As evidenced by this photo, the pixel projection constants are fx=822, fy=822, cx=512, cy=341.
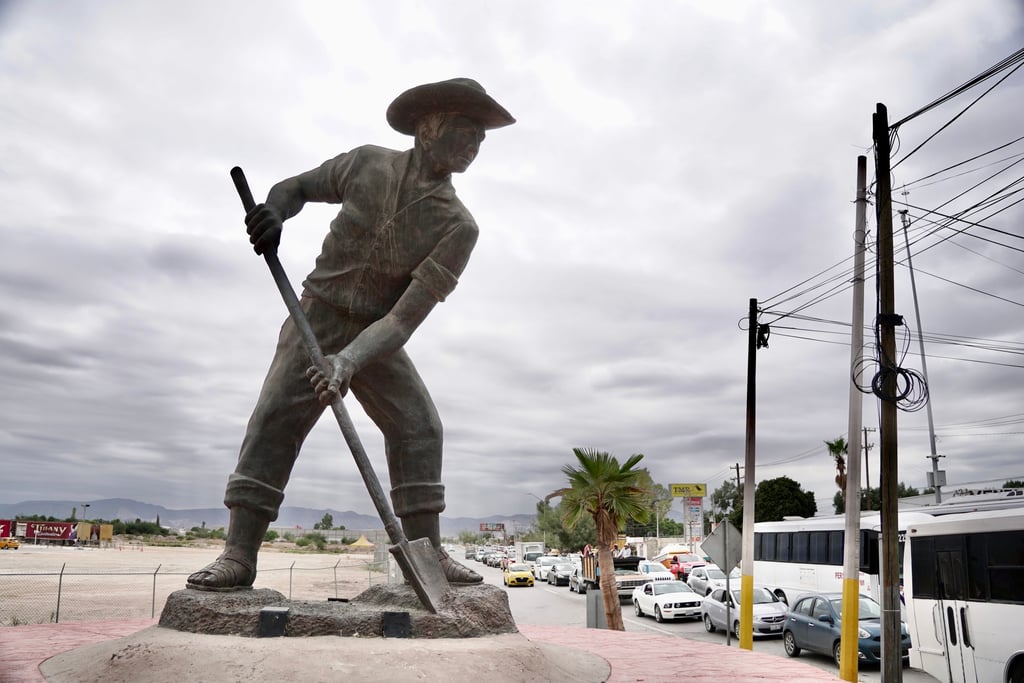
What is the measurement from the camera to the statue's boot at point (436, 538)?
15.7 feet

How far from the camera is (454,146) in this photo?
15.5 ft

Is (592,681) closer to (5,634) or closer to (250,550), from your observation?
(250,550)

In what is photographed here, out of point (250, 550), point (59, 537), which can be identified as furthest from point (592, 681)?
point (59, 537)

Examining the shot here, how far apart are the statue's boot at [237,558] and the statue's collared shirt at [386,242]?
1.28 meters

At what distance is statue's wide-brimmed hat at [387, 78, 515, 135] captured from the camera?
466 cm

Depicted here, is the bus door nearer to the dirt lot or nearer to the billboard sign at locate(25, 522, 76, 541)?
the dirt lot

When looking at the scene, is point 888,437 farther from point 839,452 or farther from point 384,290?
point 839,452

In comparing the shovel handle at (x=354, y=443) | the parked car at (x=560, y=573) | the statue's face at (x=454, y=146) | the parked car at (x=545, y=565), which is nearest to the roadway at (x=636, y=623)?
the parked car at (x=560, y=573)

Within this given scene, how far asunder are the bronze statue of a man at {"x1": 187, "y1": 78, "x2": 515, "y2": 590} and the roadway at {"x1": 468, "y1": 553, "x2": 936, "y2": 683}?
835 cm

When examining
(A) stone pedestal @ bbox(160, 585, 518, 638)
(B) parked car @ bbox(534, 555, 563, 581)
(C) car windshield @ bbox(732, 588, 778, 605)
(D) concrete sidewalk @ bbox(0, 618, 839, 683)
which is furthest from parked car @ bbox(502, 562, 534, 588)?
(A) stone pedestal @ bbox(160, 585, 518, 638)

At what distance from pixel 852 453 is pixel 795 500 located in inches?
1375

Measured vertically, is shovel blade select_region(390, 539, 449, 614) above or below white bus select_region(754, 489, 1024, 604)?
above

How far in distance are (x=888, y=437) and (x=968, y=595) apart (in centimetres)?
230

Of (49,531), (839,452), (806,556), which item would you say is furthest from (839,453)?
(49,531)
